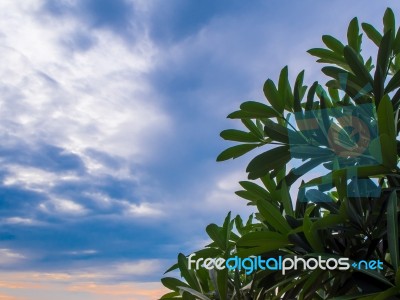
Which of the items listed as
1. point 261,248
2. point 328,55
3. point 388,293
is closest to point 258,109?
point 328,55

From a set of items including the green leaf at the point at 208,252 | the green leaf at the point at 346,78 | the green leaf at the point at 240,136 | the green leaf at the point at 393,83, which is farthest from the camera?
the green leaf at the point at 208,252

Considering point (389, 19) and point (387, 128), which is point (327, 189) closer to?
point (387, 128)

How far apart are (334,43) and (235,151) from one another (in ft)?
2.24

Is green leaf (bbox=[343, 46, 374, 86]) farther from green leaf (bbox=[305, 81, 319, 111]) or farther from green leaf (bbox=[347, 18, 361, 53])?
green leaf (bbox=[347, 18, 361, 53])

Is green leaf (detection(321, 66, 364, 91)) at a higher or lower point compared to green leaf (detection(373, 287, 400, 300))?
higher

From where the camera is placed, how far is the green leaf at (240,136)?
1.95 m

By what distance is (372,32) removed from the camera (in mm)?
2105

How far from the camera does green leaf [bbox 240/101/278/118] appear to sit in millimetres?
1791

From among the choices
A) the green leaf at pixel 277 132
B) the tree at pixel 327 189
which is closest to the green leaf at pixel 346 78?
the tree at pixel 327 189

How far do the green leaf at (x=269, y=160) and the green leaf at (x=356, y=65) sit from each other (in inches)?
16.0

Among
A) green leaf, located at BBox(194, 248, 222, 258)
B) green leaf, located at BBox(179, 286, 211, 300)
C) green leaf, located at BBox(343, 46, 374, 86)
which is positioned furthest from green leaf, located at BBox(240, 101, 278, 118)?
green leaf, located at BBox(179, 286, 211, 300)

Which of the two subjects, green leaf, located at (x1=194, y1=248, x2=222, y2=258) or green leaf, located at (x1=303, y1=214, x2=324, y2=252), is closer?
green leaf, located at (x1=303, y1=214, x2=324, y2=252)

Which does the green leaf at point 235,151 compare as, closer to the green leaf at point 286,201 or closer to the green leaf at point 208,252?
the green leaf at point 286,201

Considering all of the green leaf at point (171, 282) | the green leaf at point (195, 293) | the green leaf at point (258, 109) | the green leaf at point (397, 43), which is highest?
the green leaf at point (397, 43)
